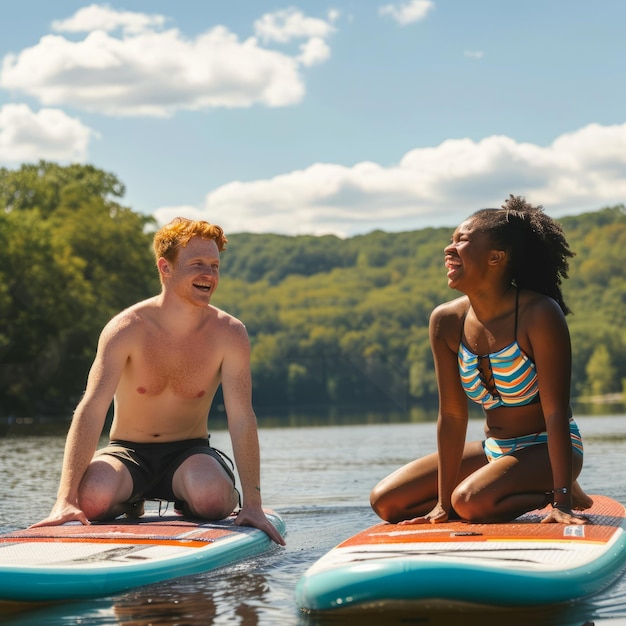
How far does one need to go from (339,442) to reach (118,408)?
2001 cm

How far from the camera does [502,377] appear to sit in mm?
6352

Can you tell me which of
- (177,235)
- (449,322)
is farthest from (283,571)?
(177,235)

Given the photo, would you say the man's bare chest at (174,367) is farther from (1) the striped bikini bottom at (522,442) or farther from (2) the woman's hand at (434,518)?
(1) the striped bikini bottom at (522,442)

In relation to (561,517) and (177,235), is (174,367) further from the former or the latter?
(561,517)

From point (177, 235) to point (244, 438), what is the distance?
4.28ft

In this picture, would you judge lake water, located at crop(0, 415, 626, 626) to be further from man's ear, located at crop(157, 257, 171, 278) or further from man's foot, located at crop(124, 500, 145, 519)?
man's ear, located at crop(157, 257, 171, 278)

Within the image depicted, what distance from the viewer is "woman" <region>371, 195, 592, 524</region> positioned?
6.11 metres

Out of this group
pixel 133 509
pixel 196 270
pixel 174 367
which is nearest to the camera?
pixel 196 270

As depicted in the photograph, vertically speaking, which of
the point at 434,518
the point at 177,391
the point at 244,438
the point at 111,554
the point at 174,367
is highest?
the point at 174,367

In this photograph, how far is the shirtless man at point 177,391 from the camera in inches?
276

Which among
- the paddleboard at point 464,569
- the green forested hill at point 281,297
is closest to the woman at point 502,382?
the paddleboard at point 464,569

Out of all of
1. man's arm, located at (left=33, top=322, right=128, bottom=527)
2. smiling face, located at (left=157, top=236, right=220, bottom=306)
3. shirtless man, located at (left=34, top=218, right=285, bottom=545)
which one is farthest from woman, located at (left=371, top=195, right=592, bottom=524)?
man's arm, located at (left=33, top=322, right=128, bottom=527)

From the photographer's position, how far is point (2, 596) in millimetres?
5316

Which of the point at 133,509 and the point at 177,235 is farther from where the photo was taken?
the point at 133,509
